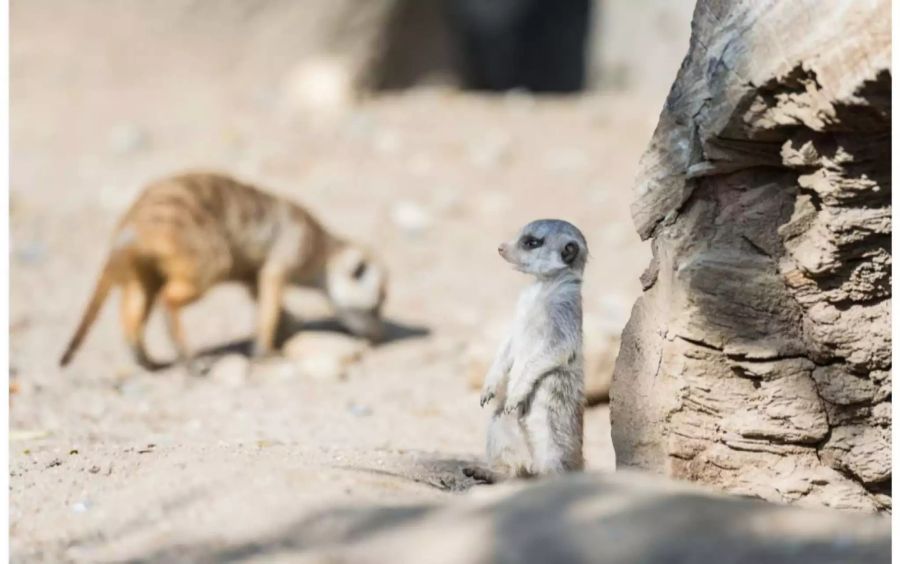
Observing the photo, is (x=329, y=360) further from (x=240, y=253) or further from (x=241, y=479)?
(x=241, y=479)

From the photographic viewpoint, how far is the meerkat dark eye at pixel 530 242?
128 inches

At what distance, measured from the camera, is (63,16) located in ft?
30.8

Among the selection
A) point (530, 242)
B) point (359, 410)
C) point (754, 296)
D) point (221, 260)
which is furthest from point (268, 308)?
point (754, 296)

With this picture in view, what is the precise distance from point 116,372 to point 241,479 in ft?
11.0

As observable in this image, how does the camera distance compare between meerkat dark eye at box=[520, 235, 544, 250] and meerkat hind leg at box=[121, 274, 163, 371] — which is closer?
meerkat dark eye at box=[520, 235, 544, 250]

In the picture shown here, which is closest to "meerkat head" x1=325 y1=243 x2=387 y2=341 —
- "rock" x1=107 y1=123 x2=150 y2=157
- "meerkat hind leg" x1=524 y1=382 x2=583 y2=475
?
"rock" x1=107 y1=123 x2=150 y2=157

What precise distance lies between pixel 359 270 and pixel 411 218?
1.30 metres

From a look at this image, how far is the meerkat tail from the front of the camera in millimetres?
5602

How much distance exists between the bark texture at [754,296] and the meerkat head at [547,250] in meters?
0.26

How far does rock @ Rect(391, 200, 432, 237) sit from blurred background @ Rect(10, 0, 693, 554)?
1cm

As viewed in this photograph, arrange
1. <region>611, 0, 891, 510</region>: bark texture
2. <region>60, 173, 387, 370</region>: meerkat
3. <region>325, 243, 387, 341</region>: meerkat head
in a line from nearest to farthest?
<region>611, 0, 891, 510</region>: bark texture < <region>60, 173, 387, 370</region>: meerkat < <region>325, 243, 387, 341</region>: meerkat head

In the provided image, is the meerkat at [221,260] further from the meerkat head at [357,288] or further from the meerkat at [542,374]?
the meerkat at [542,374]

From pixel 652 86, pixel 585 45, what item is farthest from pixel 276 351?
pixel 585 45

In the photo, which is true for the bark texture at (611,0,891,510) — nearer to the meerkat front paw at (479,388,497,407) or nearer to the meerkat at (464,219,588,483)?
the meerkat at (464,219,588,483)
